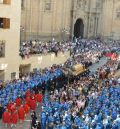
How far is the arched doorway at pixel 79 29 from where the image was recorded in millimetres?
72688

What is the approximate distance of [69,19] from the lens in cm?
6819

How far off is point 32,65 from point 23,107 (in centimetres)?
1629

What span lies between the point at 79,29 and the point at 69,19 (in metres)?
5.84

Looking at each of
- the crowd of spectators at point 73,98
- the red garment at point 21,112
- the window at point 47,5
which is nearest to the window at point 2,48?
the crowd of spectators at point 73,98

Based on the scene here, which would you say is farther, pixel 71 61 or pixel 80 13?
pixel 80 13

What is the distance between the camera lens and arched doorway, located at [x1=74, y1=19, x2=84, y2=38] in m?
72.7

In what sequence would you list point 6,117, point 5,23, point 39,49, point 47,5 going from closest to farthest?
point 6,117
point 5,23
point 39,49
point 47,5

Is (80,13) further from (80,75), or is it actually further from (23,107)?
(23,107)

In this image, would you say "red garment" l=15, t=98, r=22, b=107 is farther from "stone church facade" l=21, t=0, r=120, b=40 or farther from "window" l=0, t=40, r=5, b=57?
"stone church facade" l=21, t=0, r=120, b=40

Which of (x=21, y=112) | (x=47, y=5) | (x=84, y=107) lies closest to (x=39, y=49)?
(x=47, y=5)

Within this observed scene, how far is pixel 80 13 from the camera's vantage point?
70375 millimetres

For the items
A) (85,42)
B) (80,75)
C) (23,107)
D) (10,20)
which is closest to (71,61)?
(80,75)

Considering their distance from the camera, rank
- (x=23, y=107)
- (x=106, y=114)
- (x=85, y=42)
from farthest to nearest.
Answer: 1. (x=85, y=42)
2. (x=23, y=107)
3. (x=106, y=114)

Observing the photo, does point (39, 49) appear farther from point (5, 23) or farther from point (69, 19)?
point (69, 19)
